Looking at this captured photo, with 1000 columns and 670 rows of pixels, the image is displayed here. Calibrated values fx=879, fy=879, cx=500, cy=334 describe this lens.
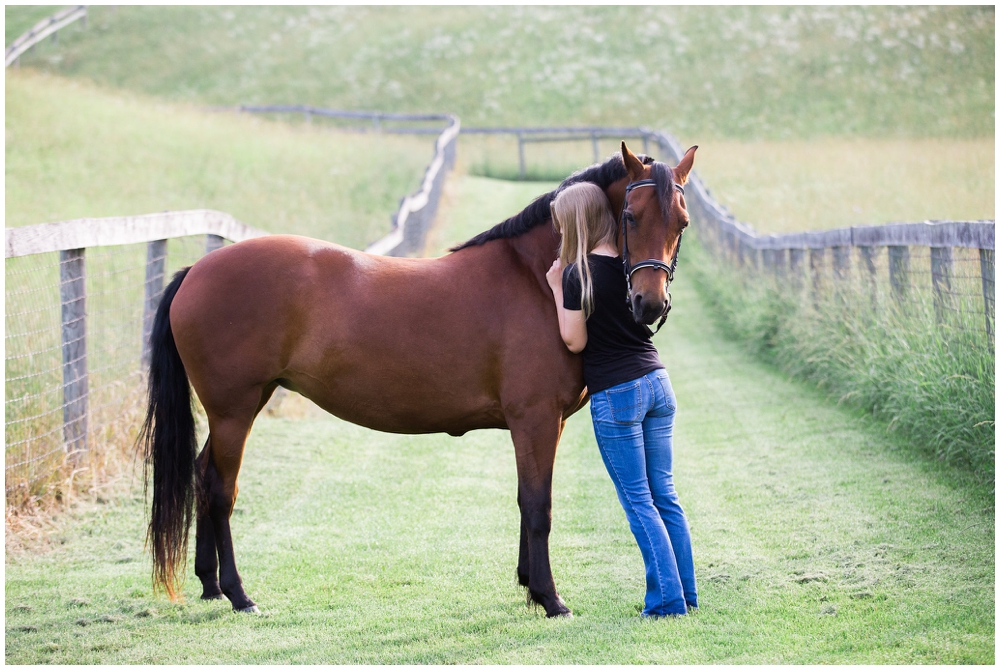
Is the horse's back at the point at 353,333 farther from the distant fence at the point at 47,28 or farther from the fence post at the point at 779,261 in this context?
the distant fence at the point at 47,28

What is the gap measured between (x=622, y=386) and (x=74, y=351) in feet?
12.5

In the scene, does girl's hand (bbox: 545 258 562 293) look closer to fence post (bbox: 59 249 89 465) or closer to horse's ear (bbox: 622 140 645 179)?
horse's ear (bbox: 622 140 645 179)

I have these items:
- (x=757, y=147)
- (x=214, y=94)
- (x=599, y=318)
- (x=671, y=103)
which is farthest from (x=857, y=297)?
(x=214, y=94)

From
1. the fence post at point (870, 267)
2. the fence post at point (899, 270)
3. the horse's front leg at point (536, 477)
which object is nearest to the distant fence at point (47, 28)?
the fence post at point (870, 267)

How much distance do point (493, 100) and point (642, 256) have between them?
3176 cm

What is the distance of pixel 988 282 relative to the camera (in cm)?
551

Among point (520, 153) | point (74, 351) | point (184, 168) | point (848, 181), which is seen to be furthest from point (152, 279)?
point (520, 153)

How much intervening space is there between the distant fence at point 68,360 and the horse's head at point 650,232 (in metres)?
3.28

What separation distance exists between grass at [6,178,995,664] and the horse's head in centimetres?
136

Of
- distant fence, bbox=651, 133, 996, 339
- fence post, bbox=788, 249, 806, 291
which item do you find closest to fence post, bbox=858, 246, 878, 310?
distant fence, bbox=651, 133, 996, 339

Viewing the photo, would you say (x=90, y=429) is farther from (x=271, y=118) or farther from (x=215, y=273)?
(x=271, y=118)

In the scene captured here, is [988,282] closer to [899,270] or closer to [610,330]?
[899,270]

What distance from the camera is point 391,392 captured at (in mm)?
4070

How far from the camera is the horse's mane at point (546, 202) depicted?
3934mm
